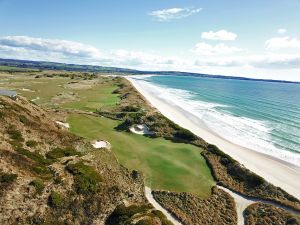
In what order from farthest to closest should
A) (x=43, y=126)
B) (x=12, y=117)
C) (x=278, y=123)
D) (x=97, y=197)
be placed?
(x=278, y=123) → (x=43, y=126) → (x=12, y=117) → (x=97, y=197)

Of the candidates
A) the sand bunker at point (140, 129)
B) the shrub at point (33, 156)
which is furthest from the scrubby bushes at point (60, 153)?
the sand bunker at point (140, 129)

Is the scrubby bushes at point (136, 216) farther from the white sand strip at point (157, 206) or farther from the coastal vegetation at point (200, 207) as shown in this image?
the coastal vegetation at point (200, 207)

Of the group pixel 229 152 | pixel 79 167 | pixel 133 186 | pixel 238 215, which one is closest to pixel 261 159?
pixel 229 152

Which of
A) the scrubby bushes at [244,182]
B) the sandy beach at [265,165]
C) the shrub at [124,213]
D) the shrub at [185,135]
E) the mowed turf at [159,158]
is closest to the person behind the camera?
the shrub at [124,213]

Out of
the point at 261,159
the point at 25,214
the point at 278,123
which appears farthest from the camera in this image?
the point at 278,123

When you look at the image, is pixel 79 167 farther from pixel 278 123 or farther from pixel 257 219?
pixel 278 123

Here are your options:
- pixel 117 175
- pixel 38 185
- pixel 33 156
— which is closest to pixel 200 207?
pixel 117 175
